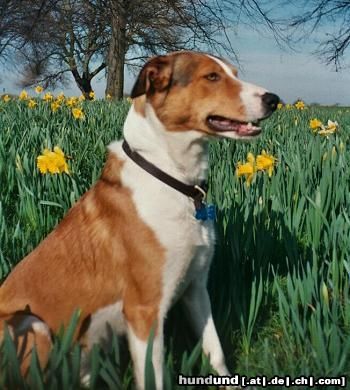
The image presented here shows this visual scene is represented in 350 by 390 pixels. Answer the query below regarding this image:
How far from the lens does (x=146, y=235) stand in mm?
2057

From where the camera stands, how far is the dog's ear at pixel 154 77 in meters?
2.19

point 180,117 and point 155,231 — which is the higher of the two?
point 180,117

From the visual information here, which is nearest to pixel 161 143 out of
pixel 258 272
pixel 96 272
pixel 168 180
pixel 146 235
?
pixel 168 180

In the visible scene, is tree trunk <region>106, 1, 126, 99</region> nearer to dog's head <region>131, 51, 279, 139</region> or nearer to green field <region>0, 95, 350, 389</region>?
green field <region>0, 95, 350, 389</region>

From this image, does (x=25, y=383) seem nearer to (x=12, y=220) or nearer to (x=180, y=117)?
(x=180, y=117)

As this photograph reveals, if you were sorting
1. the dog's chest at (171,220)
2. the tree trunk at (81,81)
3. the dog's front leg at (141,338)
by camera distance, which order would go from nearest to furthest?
1. the dog's front leg at (141,338)
2. the dog's chest at (171,220)
3. the tree trunk at (81,81)

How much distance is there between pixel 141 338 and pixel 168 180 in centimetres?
61

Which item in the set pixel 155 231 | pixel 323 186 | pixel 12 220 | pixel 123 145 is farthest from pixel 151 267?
pixel 12 220

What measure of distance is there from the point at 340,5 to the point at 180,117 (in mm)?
24424

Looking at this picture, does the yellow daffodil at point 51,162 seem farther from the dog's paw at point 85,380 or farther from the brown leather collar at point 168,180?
the dog's paw at point 85,380

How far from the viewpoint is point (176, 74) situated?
7.46 ft

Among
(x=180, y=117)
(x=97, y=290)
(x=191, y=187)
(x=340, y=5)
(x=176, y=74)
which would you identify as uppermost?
(x=340, y=5)

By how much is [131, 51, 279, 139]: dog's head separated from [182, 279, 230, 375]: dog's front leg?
66 cm

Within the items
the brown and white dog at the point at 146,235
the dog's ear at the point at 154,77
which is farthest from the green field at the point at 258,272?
the dog's ear at the point at 154,77
